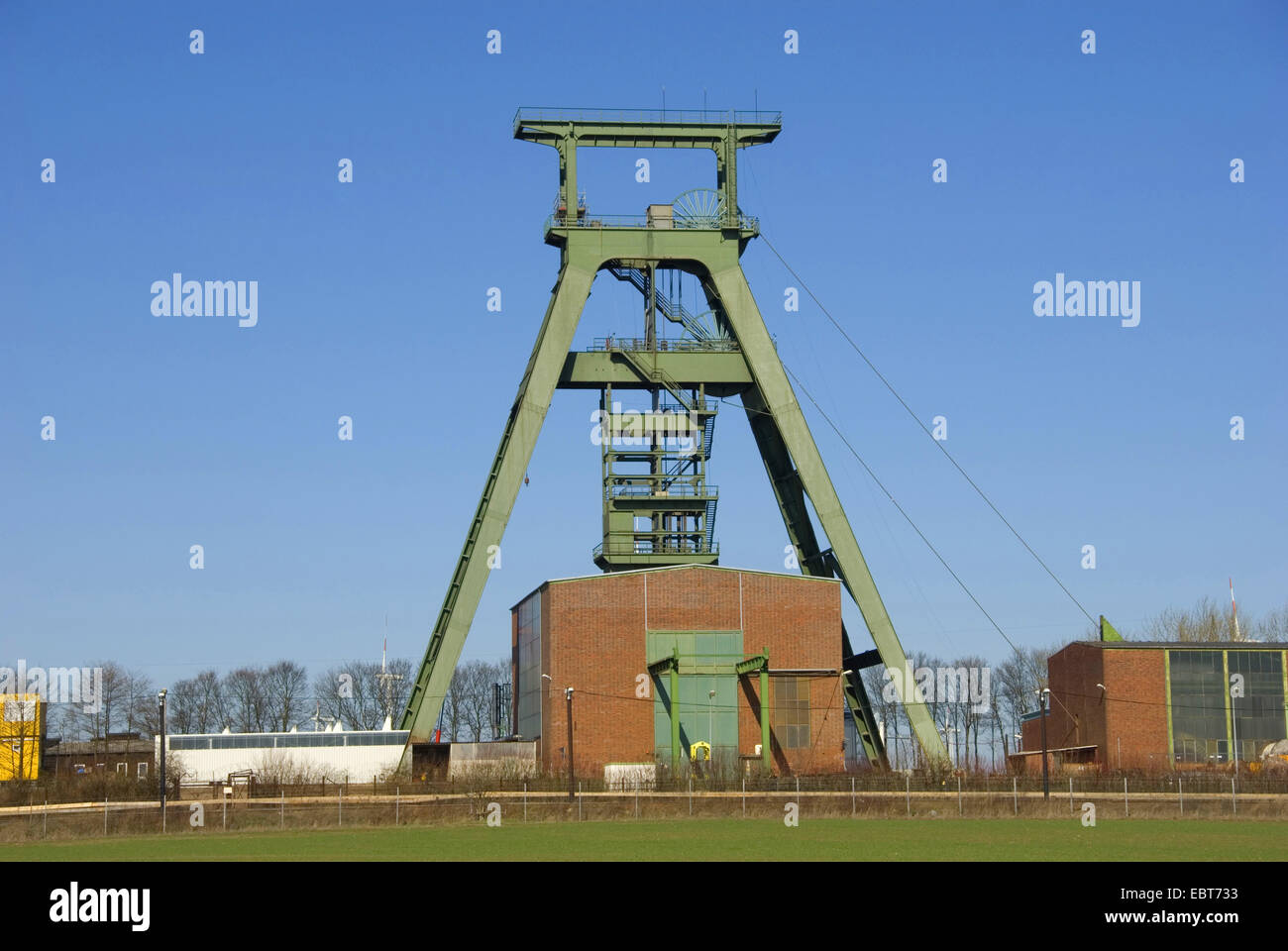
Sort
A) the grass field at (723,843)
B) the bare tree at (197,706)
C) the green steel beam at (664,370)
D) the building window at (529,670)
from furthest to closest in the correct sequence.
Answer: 1. the bare tree at (197,706)
2. the building window at (529,670)
3. the green steel beam at (664,370)
4. the grass field at (723,843)

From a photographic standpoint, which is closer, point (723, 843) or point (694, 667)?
point (723, 843)

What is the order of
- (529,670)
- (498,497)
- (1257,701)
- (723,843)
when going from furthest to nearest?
1. (1257,701)
2. (529,670)
3. (498,497)
4. (723,843)

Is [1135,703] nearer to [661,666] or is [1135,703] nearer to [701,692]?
[701,692]

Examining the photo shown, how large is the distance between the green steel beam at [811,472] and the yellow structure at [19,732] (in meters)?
38.1

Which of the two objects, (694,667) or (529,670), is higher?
(694,667)

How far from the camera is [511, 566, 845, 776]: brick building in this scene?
54.0 meters

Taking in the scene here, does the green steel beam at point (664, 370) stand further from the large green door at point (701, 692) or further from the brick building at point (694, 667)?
the large green door at point (701, 692)

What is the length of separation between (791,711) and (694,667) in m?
3.90

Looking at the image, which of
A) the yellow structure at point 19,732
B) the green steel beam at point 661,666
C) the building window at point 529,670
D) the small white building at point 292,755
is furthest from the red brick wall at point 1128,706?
the yellow structure at point 19,732

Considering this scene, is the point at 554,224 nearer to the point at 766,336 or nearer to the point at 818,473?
the point at 766,336

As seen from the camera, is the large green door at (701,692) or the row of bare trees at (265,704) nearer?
the large green door at (701,692)

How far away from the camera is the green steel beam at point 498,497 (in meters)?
52.4

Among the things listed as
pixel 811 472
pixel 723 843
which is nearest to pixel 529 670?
pixel 811 472

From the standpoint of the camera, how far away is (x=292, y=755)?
57688 mm
